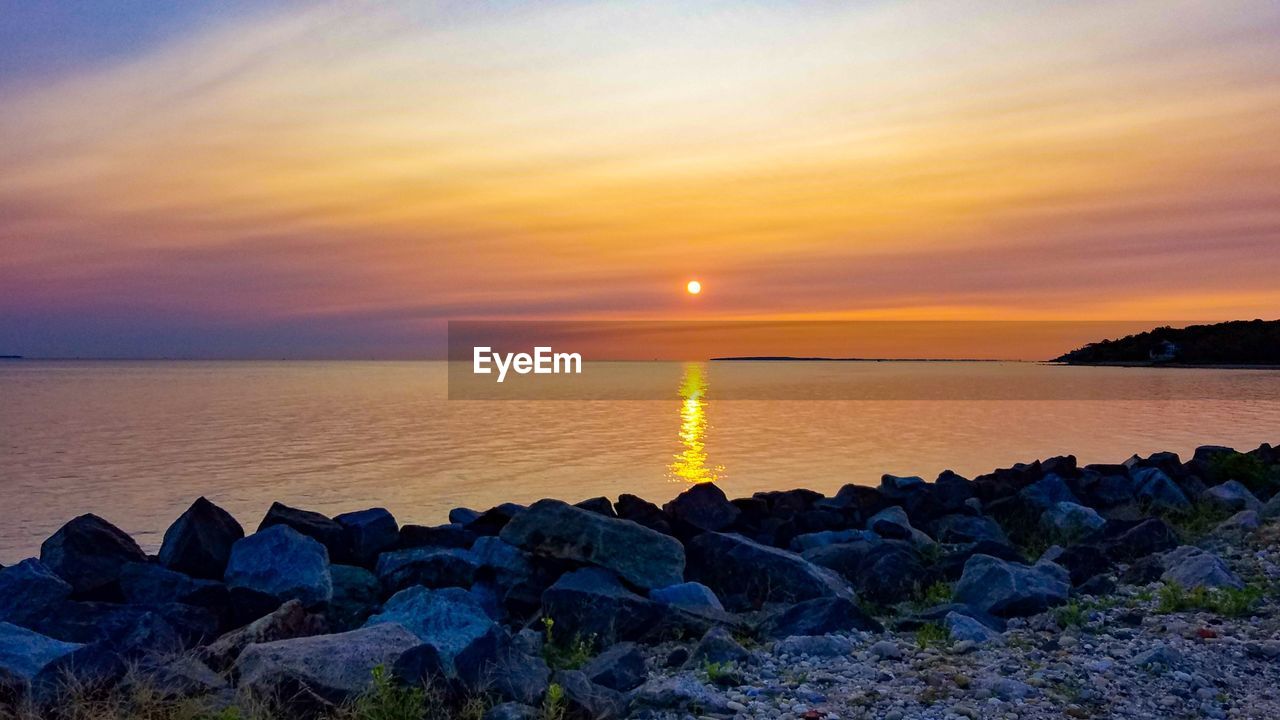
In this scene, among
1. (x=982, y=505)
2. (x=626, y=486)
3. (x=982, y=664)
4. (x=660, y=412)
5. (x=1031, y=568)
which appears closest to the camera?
(x=982, y=664)

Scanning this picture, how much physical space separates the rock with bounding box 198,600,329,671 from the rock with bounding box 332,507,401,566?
412 cm

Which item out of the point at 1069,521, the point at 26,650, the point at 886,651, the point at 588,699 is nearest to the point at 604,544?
the point at 886,651

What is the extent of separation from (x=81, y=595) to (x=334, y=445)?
2863 cm

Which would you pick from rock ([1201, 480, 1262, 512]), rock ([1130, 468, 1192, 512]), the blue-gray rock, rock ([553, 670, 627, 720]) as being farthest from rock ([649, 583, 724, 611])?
rock ([1201, 480, 1262, 512])

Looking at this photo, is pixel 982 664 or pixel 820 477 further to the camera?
pixel 820 477

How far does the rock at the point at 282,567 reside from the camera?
38.6ft

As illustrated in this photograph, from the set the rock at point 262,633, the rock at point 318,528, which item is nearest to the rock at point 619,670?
the rock at point 262,633

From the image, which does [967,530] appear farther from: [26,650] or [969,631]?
[26,650]

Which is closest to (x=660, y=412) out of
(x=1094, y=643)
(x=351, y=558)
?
(x=351, y=558)

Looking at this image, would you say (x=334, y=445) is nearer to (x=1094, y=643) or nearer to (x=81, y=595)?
(x=81, y=595)

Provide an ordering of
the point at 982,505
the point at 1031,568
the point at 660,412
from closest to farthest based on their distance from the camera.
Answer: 1. the point at 1031,568
2. the point at 982,505
3. the point at 660,412

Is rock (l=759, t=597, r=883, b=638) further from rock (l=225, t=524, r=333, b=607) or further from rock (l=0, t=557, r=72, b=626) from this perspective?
rock (l=0, t=557, r=72, b=626)

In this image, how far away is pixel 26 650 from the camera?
8.97 meters

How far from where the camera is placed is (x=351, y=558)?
45.8 feet
